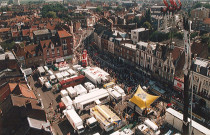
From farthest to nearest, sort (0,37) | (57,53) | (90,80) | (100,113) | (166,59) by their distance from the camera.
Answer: (0,37), (57,53), (90,80), (166,59), (100,113)

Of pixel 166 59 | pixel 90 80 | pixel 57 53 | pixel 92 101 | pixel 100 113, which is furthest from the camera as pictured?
pixel 57 53

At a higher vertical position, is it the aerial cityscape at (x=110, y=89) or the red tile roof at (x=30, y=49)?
the red tile roof at (x=30, y=49)

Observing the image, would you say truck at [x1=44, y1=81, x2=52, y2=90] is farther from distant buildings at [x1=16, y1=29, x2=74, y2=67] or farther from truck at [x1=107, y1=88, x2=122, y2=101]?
truck at [x1=107, y1=88, x2=122, y2=101]

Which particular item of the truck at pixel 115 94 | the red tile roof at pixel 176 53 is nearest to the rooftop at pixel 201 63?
the red tile roof at pixel 176 53

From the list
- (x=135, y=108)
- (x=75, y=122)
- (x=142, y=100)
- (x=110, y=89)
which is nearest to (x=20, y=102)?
(x=75, y=122)

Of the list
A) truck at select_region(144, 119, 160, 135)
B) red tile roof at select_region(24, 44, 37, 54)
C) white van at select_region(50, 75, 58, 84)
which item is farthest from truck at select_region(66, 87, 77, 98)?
red tile roof at select_region(24, 44, 37, 54)

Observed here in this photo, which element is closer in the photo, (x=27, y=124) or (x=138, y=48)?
(x=27, y=124)

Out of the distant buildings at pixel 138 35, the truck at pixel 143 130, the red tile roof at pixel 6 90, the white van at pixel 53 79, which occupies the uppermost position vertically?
the distant buildings at pixel 138 35

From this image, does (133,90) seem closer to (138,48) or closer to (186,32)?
(138,48)

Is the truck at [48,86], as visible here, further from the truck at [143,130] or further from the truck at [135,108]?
the truck at [143,130]

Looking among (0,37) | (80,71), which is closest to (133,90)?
(80,71)

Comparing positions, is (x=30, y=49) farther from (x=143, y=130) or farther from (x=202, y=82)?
(x=202, y=82)
